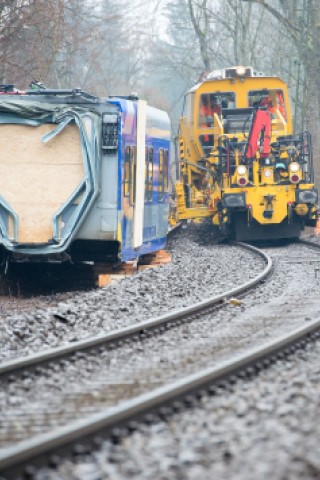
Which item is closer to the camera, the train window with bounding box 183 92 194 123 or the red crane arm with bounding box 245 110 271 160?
the red crane arm with bounding box 245 110 271 160

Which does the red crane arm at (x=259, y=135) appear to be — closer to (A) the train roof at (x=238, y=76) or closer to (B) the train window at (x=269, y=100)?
(B) the train window at (x=269, y=100)

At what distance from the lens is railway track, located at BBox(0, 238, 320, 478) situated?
5.05 m

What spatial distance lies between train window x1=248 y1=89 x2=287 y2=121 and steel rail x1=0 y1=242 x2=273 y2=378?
37.6 ft

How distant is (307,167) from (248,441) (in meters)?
18.3

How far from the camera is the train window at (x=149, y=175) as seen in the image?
17000mm

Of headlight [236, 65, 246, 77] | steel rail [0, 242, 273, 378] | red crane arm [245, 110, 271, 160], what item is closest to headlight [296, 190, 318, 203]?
red crane arm [245, 110, 271, 160]

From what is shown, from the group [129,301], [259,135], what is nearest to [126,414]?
[129,301]

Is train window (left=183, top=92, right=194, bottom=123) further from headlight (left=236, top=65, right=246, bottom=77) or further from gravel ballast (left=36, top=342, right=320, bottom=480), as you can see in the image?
gravel ballast (left=36, top=342, right=320, bottom=480)

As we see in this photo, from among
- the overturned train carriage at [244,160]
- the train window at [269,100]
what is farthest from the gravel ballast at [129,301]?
the train window at [269,100]

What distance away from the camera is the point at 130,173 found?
15.1 meters

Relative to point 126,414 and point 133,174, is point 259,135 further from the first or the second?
point 126,414

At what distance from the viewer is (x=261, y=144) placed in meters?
22.3

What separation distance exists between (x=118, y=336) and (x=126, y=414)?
3.43 metres

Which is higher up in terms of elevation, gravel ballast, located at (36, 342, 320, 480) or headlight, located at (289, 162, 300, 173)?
headlight, located at (289, 162, 300, 173)
